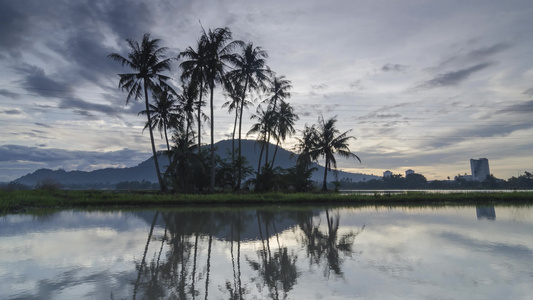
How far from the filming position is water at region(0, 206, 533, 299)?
4258 millimetres

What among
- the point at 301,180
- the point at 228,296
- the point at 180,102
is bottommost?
the point at 228,296

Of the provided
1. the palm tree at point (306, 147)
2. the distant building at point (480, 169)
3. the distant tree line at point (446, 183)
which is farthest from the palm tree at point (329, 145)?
the distant building at point (480, 169)

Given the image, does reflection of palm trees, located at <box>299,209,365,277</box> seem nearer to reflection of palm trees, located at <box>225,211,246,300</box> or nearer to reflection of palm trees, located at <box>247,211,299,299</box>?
reflection of palm trees, located at <box>247,211,299,299</box>

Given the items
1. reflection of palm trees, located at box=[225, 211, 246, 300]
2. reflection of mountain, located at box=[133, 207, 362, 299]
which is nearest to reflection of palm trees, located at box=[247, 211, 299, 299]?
reflection of mountain, located at box=[133, 207, 362, 299]

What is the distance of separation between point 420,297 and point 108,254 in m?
6.19

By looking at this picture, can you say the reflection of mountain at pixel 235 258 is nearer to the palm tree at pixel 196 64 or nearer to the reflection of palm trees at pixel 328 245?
the reflection of palm trees at pixel 328 245

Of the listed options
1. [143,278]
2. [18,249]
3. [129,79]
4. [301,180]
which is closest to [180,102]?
[129,79]

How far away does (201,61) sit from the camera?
24.1m

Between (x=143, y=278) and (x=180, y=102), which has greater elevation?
(x=180, y=102)

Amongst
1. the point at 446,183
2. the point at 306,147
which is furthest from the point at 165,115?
the point at 446,183

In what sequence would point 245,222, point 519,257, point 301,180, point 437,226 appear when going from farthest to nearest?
point 301,180, point 245,222, point 437,226, point 519,257

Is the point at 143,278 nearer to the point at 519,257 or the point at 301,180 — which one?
the point at 519,257

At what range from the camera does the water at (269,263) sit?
4.26m

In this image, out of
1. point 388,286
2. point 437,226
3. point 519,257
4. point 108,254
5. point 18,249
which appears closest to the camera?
point 388,286
